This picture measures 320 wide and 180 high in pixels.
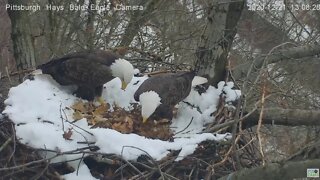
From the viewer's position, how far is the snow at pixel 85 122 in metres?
3.33

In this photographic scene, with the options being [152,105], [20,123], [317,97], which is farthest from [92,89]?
[317,97]

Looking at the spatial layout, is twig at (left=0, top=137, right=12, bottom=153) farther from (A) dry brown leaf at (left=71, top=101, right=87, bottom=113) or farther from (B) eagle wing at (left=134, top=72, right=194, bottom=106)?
(B) eagle wing at (left=134, top=72, right=194, bottom=106)

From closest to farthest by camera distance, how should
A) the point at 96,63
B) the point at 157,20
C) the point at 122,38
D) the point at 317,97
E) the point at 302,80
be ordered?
the point at 96,63, the point at 317,97, the point at 302,80, the point at 122,38, the point at 157,20

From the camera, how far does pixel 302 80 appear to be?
6.45 m

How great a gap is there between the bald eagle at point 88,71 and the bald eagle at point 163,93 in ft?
0.60

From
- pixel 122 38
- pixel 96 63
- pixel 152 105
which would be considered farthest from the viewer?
pixel 122 38

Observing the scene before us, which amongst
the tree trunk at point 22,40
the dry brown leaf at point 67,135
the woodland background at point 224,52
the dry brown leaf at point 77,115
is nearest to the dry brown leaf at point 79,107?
the dry brown leaf at point 77,115

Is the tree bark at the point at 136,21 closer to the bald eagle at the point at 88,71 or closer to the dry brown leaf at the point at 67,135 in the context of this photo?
the bald eagle at the point at 88,71

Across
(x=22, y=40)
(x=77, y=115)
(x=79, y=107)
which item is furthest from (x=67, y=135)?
(x=22, y=40)

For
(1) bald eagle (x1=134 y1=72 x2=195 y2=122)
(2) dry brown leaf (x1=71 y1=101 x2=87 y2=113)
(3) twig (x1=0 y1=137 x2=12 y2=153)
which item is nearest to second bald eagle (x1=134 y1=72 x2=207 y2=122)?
(1) bald eagle (x1=134 y1=72 x2=195 y2=122)

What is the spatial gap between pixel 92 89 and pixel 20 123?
84 centimetres

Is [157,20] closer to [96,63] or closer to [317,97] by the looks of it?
[317,97]

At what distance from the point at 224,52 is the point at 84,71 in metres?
0.97

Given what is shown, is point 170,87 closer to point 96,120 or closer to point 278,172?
point 96,120
